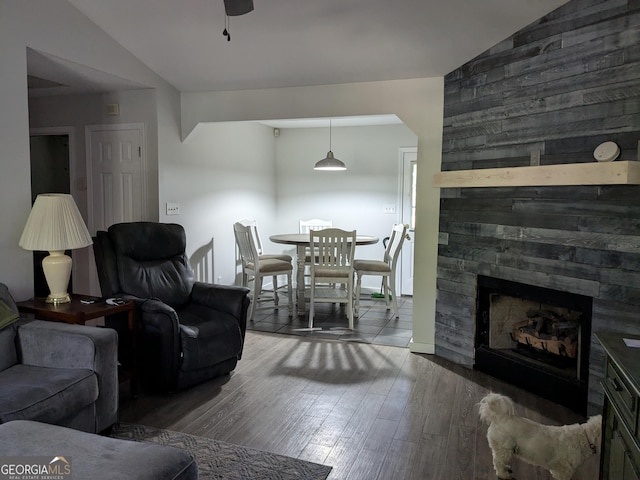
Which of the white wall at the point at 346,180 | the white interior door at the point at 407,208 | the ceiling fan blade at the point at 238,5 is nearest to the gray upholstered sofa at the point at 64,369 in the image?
the ceiling fan blade at the point at 238,5

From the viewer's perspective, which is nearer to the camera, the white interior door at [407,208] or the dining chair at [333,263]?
the dining chair at [333,263]

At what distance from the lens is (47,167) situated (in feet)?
17.2

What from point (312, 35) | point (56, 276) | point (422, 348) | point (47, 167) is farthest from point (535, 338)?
point (47, 167)

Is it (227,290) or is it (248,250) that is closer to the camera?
(227,290)

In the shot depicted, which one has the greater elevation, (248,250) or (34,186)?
(34,186)

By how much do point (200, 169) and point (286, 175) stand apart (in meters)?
2.24

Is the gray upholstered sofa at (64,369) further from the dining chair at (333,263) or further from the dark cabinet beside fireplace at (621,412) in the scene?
the dining chair at (333,263)

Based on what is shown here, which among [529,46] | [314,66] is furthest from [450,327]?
[314,66]

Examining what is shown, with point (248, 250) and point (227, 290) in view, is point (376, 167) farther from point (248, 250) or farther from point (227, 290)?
point (227, 290)

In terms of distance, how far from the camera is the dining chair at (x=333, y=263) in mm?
4789

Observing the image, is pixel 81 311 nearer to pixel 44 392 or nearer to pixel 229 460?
pixel 44 392

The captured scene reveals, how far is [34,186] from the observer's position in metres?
5.19

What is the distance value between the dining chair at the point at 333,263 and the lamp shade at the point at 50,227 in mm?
2308

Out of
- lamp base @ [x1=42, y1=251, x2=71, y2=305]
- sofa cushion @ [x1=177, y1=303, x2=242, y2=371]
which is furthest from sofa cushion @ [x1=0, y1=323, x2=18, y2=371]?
sofa cushion @ [x1=177, y1=303, x2=242, y2=371]
